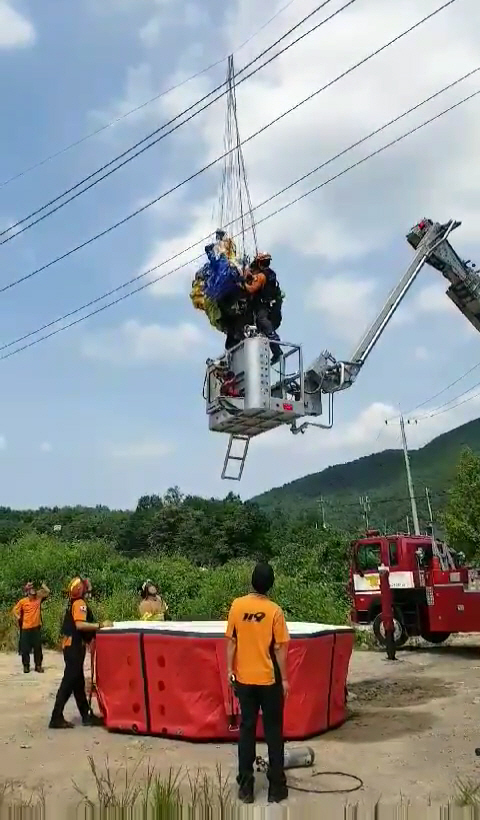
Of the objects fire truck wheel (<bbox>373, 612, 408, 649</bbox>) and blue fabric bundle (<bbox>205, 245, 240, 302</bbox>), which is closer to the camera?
blue fabric bundle (<bbox>205, 245, 240, 302</bbox>)

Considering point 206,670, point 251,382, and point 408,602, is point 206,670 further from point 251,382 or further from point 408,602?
point 408,602

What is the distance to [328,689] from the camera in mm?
9008

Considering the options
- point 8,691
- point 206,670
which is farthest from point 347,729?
point 8,691

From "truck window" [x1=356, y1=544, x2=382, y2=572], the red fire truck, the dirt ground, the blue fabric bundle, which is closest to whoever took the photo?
the dirt ground

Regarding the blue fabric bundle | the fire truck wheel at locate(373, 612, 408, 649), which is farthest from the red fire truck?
the blue fabric bundle

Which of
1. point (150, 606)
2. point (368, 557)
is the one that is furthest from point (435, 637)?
point (150, 606)

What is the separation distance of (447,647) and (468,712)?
8710 millimetres

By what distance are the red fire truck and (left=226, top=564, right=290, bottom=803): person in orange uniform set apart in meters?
10.3

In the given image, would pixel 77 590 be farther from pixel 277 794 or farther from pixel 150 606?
pixel 277 794

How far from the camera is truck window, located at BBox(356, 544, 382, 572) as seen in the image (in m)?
18.2

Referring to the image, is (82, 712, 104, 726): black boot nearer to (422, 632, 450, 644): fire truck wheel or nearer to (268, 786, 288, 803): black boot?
(268, 786, 288, 803): black boot

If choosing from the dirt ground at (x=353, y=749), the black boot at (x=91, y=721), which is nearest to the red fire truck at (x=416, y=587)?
the dirt ground at (x=353, y=749)

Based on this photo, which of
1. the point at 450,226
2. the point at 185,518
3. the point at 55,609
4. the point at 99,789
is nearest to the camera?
the point at 99,789

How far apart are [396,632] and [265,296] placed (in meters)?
10.9
